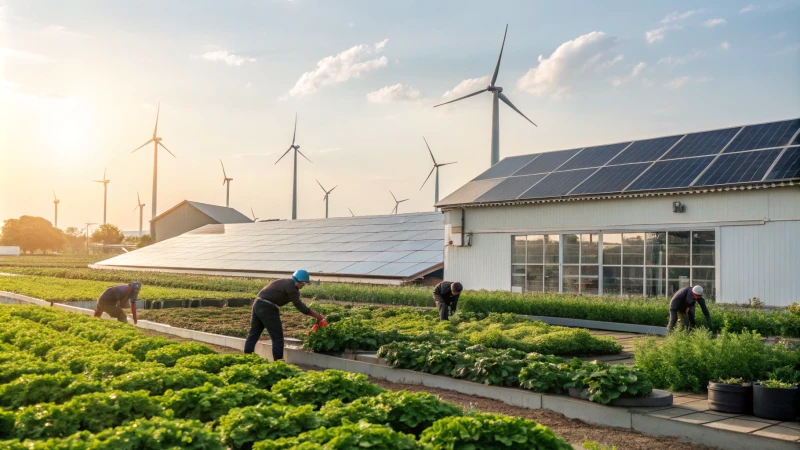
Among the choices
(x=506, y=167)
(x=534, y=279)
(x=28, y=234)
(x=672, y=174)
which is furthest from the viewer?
(x=28, y=234)

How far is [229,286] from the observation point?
106ft

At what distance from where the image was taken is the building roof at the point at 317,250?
32438 mm

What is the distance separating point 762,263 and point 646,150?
23.6 ft

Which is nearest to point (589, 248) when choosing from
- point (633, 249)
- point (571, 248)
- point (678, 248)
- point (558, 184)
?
point (571, 248)

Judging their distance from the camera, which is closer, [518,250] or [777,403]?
[777,403]

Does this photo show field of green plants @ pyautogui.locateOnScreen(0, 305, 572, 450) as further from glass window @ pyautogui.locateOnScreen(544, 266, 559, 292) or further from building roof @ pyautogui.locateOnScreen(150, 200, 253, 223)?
building roof @ pyautogui.locateOnScreen(150, 200, 253, 223)

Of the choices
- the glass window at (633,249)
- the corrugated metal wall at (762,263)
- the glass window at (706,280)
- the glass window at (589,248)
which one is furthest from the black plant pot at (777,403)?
the glass window at (589,248)

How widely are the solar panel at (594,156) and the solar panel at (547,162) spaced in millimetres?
552

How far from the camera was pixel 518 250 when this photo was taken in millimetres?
25625

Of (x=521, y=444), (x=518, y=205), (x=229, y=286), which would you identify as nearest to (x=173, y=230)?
(x=229, y=286)

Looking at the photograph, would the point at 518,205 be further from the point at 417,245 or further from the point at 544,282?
the point at 417,245

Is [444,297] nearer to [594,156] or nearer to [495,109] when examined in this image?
[594,156]

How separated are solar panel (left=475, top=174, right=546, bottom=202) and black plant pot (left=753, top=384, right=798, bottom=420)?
1769 centimetres

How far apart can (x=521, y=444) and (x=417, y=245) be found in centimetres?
2897
